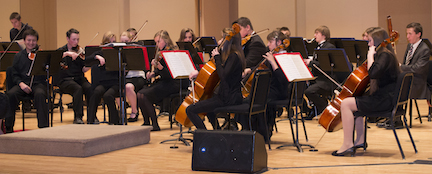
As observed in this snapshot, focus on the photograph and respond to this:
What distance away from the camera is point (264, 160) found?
3.69 meters

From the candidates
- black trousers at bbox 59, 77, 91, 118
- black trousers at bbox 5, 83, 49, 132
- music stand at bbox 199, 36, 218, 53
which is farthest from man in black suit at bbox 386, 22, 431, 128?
black trousers at bbox 5, 83, 49, 132

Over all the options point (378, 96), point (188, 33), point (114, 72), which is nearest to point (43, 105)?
point (114, 72)

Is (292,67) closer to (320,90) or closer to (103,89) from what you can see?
(320,90)

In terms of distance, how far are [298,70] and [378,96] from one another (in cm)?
69

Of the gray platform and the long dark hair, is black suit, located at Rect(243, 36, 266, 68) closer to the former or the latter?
the long dark hair

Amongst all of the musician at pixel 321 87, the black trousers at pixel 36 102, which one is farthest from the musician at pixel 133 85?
the musician at pixel 321 87

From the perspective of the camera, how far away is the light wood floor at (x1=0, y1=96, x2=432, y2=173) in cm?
379

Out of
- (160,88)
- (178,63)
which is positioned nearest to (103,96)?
(160,88)

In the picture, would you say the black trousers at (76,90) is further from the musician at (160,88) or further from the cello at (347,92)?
the cello at (347,92)

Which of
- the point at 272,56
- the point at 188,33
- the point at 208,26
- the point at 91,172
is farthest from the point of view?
the point at 208,26

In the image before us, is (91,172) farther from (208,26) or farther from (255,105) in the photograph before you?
(208,26)

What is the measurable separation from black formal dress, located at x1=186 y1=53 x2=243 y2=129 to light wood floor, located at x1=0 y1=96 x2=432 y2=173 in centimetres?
41

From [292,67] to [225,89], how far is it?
0.60 m

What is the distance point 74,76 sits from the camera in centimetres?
676
